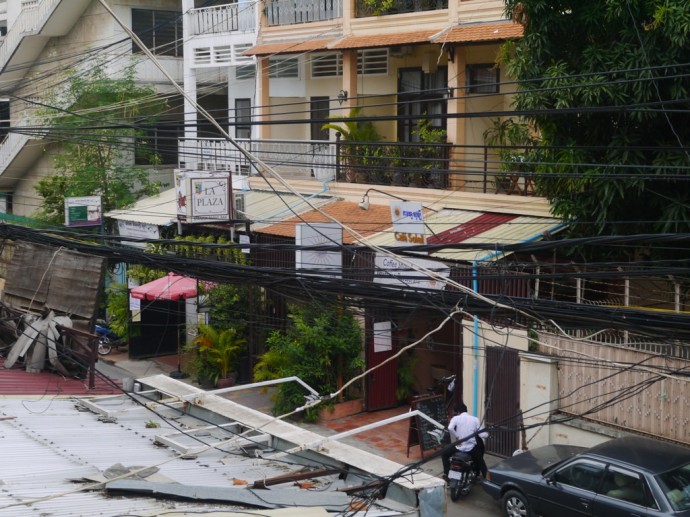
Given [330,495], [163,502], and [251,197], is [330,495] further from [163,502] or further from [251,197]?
[251,197]

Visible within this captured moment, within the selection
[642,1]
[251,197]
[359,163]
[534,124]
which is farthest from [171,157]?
[642,1]

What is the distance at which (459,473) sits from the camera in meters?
14.3

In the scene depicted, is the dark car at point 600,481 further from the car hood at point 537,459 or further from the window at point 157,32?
the window at point 157,32

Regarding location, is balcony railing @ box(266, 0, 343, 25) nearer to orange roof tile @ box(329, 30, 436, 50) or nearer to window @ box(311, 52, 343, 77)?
orange roof tile @ box(329, 30, 436, 50)

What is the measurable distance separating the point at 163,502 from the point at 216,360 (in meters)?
13.4

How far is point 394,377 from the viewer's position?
1898 centimetres

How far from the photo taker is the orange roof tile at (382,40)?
19.3m

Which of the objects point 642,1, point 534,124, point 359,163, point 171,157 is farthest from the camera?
point 171,157

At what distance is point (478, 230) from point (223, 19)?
11.2m

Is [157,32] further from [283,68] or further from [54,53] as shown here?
[283,68]

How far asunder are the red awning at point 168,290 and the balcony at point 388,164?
2953mm

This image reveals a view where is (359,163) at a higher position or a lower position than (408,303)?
higher

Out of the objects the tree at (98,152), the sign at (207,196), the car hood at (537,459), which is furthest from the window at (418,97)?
the car hood at (537,459)

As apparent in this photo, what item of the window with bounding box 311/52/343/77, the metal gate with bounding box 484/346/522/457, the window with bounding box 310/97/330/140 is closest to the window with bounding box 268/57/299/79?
the window with bounding box 311/52/343/77
